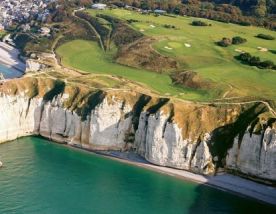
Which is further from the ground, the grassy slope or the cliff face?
Result: the grassy slope

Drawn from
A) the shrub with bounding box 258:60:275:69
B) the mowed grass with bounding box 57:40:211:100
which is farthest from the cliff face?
the shrub with bounding box 258:60:275:69

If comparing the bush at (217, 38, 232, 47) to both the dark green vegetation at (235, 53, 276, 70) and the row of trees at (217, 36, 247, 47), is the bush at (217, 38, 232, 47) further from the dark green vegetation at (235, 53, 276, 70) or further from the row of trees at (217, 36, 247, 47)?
the dark green vegetation at (235, 53, 276, 70)

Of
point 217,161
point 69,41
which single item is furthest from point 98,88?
point 69,41

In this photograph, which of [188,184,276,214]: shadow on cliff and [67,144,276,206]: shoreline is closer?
[188,184,276,214]: shadow on cliff

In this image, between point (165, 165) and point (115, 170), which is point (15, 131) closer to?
point (115, 170)

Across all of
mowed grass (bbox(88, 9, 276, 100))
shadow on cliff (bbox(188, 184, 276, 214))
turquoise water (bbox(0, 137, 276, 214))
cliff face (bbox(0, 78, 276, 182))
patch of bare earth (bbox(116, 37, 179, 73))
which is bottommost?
turquoise water (bbox(0, 137, 276, 214))

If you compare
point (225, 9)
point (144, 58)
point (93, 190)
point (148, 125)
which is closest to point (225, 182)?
point (148, 125)
